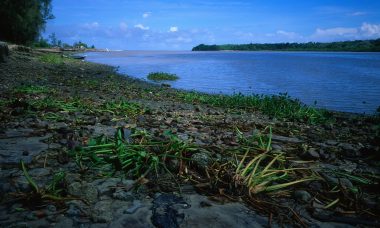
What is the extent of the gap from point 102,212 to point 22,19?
150 ft

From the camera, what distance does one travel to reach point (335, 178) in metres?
4.16

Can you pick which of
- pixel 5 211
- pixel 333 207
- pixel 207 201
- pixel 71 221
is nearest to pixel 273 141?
pixel 333 207

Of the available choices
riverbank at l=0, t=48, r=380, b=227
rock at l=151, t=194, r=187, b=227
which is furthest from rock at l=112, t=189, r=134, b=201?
rock at l=151, t=194, r=187, b=227

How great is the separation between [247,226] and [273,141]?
11.2ft

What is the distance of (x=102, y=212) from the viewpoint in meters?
3.09

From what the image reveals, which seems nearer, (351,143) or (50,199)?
(50,199)

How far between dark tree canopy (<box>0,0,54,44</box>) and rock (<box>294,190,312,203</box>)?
149 ft

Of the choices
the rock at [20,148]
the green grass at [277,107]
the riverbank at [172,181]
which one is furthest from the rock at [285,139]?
the rock at [20,148]

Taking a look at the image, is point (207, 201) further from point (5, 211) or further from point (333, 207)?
point (5, 211)

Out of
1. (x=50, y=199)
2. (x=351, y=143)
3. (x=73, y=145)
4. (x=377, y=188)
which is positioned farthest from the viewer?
(x=351, y=143)

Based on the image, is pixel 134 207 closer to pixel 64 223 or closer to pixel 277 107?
pixel 64 223

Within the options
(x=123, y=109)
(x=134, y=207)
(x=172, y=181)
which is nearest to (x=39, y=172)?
(x=134, y=207)

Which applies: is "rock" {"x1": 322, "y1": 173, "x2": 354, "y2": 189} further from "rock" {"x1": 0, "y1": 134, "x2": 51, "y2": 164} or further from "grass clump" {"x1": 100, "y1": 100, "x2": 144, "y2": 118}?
"grass clump" {"x1": 100, "y1": 100, "x2": 144, "y2": 118}

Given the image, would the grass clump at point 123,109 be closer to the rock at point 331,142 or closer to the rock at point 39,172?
the rock at point 39,172
